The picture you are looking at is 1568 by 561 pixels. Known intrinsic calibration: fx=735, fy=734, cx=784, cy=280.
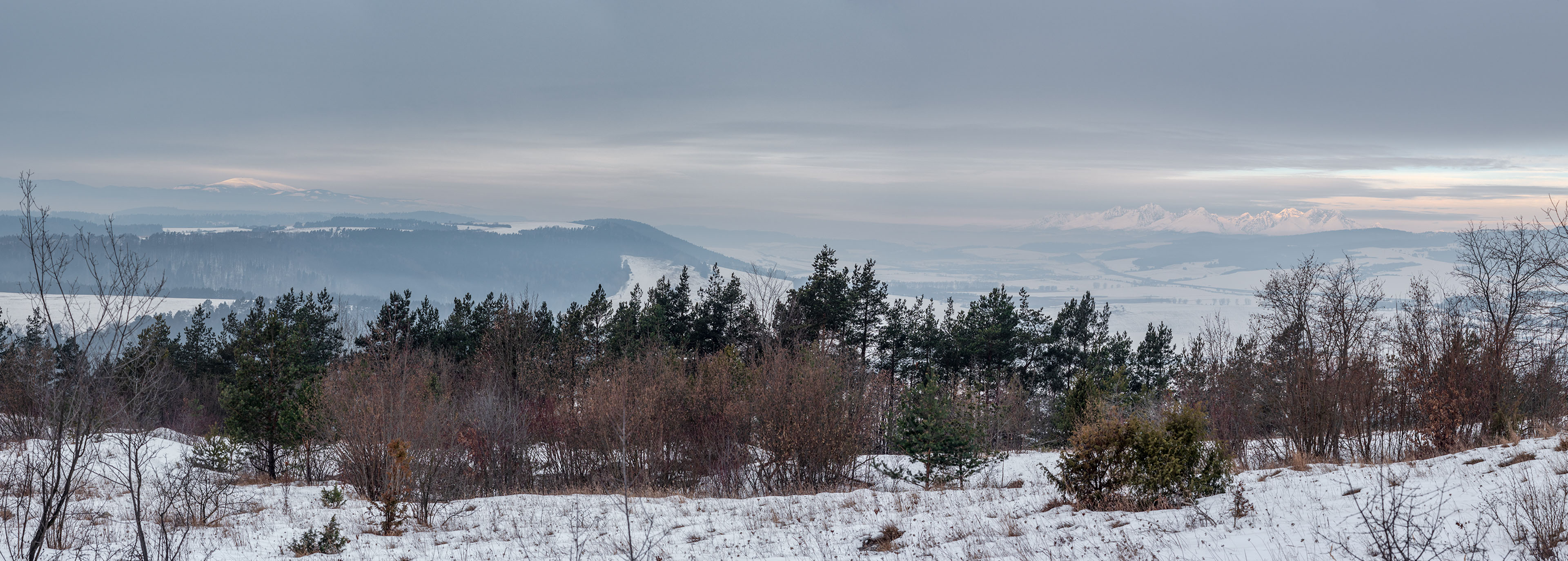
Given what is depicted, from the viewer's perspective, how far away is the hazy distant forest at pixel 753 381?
1553 cm

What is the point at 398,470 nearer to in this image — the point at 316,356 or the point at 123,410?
the point at 123,410

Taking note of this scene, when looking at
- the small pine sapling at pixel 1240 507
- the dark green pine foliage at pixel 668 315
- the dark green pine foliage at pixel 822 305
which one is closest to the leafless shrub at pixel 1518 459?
the small pine sapling at pixel 1240 507

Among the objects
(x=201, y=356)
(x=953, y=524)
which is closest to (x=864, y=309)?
(x=953, y=524)

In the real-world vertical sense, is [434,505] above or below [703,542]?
below

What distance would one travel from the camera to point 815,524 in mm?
12836

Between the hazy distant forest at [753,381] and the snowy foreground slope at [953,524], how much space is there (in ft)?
4.41

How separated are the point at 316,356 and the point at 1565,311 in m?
61.3

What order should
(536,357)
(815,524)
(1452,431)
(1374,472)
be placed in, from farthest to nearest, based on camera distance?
(536,357) → (1452,431) → (815,524) → (1374,472)

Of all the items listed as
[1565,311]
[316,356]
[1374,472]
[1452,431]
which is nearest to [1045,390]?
[1565,311]

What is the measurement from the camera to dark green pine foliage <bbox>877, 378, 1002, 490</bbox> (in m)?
21.8

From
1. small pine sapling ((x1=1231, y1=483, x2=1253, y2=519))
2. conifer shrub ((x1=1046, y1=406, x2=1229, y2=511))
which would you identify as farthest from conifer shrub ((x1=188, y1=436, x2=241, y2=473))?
small pine sapling ((x1=1231, y1=483, x2=1253, y2=519))

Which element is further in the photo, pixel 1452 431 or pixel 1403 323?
pixel 1403 323

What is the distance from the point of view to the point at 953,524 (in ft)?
38.9

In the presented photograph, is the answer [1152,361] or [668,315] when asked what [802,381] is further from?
[1152,361]
